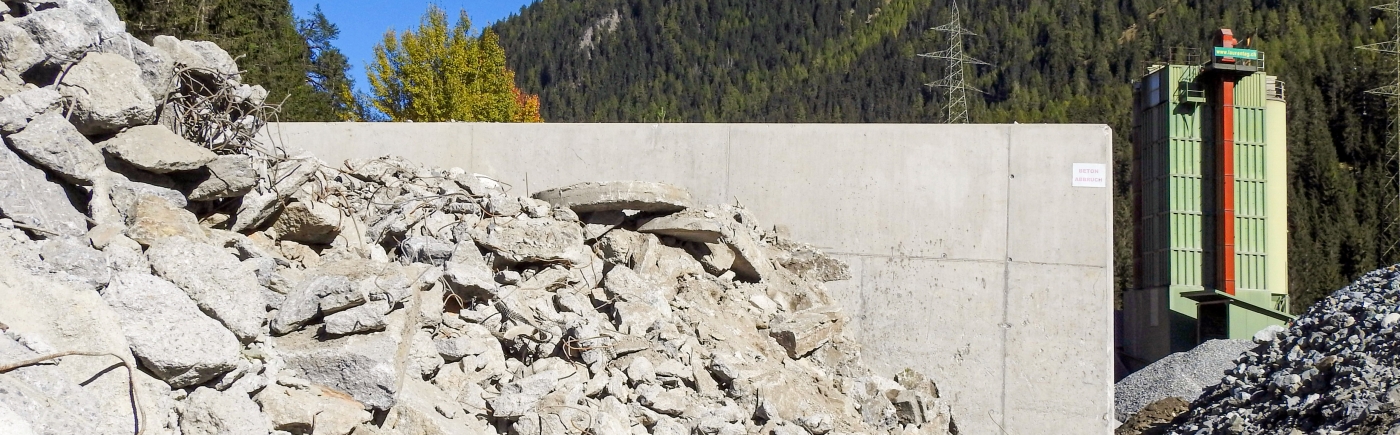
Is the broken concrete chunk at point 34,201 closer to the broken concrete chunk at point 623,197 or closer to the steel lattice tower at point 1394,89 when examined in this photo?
the broken concrete chunk at point 623,197

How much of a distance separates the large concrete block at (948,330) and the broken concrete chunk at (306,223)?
3.33 meters

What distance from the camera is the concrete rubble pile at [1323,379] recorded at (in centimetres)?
762

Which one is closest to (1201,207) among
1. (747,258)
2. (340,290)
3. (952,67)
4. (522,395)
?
(952,67)

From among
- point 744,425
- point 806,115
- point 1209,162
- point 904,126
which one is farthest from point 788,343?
point 806,115

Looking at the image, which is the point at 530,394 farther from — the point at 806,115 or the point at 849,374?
the point at 806,115

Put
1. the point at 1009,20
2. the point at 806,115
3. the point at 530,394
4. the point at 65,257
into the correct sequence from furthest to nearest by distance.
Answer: the point at 1009,20 < the point at 806,115 < the point at 530,394 < the point at 65,257

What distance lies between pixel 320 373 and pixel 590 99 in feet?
193

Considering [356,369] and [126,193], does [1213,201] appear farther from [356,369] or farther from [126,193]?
[126,193]

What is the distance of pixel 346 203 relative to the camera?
21.3ft

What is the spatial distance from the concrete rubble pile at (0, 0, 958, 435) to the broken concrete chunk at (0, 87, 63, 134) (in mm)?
11

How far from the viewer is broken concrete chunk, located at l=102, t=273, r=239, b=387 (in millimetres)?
4004

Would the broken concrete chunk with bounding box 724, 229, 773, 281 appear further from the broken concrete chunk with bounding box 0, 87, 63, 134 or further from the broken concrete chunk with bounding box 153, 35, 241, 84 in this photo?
the broken concrete chunk with bounding box 0, 87, 63, 134

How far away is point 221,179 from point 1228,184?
15.0 metres

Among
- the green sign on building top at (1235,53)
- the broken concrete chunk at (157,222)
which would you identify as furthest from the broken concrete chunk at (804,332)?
the green sign on building top at (1235,53)
